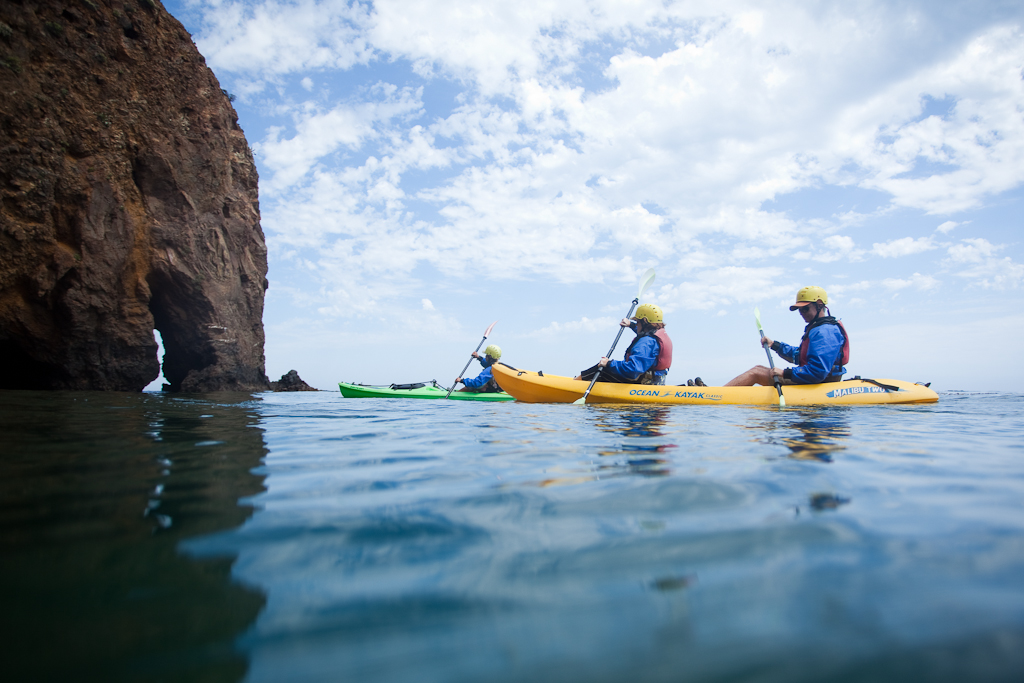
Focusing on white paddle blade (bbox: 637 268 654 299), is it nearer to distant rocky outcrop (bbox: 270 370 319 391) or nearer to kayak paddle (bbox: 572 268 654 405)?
kayak paddle (bbox: 572 268 654 405)

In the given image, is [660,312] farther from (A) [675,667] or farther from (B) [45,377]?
(B) [45,377]

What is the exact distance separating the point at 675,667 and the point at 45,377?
16.2 meters

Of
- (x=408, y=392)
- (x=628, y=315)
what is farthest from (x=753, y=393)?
(x=408, y=392)

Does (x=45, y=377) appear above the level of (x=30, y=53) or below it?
below

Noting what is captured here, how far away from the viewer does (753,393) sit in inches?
301

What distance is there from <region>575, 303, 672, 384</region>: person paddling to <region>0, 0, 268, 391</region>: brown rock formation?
1183 centimetres

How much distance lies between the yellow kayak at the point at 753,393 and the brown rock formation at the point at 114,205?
11018mm

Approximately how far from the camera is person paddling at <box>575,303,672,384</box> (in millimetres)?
8453

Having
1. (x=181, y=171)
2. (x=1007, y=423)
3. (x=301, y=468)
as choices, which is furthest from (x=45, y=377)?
(x=1007, y=423)

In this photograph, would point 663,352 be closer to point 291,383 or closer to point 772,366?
point 772,366

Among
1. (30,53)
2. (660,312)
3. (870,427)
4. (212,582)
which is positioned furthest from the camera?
(30,53)

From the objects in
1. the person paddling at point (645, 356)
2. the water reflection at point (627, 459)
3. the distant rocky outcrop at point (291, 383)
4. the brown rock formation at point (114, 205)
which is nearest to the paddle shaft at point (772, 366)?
the person paddling at point (645, 356)

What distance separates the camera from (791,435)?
361cm

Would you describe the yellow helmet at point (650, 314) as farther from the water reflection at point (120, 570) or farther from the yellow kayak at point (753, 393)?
the water reflection at point (120, 570)
